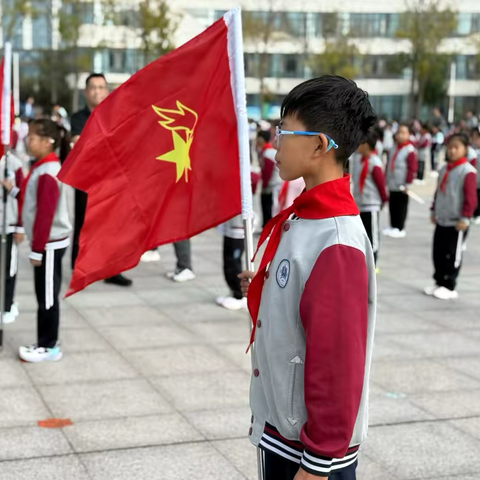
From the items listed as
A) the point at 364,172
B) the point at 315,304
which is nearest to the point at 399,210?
the point at 364,172

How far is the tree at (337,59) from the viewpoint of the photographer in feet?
173

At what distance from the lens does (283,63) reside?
64.4 m

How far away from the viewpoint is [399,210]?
13039mm

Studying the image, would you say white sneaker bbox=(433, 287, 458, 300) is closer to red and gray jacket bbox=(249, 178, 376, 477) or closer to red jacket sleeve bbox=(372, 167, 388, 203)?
red jacket sleeve bbox=(372, 167, 388, 203)

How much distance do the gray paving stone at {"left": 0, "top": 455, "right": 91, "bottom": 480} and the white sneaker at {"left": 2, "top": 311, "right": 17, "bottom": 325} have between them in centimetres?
287

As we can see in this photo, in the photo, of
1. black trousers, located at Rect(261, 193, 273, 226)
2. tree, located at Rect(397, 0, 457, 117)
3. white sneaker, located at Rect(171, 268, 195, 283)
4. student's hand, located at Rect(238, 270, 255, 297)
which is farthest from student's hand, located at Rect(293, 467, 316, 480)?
tree, located at Rect(397, 0, 457, 117)

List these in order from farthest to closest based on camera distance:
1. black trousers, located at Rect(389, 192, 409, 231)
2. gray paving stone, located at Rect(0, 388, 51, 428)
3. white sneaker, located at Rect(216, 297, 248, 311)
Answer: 1. black trousers, located at Rect(389, 192, 409, 231)
2. white sneaker, located at Rect(216, 297, 248, 311)
3. gray paving stone, located at Rect(0, 388, 51, 428)

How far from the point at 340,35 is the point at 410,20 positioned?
5.77m

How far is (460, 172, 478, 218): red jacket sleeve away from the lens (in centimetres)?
823

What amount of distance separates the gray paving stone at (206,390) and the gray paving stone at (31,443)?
2.61 ft

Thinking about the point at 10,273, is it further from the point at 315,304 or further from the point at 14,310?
the point at 315,304

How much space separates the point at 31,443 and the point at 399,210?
9424 mm

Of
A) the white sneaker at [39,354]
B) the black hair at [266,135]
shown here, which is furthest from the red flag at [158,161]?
the black hair at [266,135]

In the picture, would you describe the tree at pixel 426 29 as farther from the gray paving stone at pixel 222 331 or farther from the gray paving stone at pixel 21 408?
the gray paving stone at pixel 21 408
